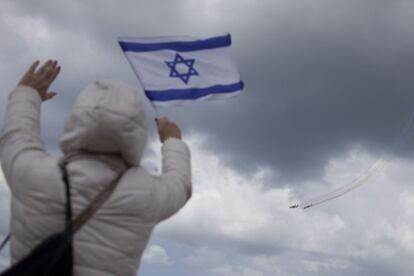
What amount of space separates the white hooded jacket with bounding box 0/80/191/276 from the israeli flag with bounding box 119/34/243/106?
3.70 meters

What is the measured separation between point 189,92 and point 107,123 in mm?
4584

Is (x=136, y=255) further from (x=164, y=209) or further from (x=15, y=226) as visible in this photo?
(x=15, y=226)

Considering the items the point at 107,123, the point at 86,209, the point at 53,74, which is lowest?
the point at 86,209

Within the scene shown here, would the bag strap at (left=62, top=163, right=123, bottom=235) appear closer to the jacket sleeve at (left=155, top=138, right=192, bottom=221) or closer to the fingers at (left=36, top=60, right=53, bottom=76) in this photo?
the jacket sleeve at (left=155, top=138, right=192, bottom=221)

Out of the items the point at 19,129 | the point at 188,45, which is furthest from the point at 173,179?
the point at 188,45

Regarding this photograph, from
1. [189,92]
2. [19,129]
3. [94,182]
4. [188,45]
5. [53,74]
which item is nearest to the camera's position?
[94,182]

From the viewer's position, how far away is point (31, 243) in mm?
5781

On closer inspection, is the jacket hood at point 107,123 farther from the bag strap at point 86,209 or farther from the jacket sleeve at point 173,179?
the jacket sleeve at point 173,179

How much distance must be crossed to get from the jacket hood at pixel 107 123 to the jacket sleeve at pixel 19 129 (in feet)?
1.23

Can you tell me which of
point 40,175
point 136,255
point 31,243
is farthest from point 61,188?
point 136,255

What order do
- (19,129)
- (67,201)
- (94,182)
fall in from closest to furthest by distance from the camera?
(67,201) → (94,182) → (19,129)

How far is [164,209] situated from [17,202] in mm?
1424

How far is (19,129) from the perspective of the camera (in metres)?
6.30

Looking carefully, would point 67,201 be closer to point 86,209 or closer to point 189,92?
point 86,209
